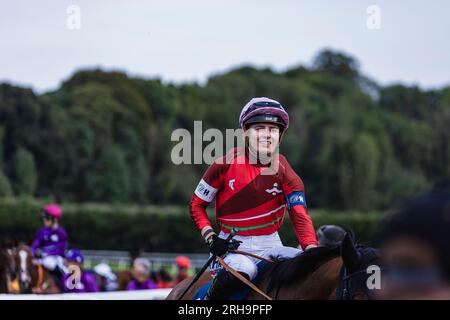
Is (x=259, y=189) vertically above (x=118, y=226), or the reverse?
(x=259, y=189)

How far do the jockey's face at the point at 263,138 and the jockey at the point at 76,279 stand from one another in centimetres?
709

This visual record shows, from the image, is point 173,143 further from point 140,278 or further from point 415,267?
point 415,267

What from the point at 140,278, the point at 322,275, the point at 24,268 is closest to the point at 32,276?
the point at 24,268

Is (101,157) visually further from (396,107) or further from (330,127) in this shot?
(396,107)

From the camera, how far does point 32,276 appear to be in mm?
11750

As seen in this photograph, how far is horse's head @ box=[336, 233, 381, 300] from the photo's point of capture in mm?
3389

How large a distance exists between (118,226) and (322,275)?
28566 mm

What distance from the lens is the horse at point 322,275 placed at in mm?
3455

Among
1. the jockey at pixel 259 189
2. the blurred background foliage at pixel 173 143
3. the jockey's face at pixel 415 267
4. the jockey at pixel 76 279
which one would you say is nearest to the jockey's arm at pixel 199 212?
the jockey at pixel 259 189

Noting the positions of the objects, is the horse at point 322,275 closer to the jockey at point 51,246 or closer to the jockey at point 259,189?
the jockey at point 259,189
